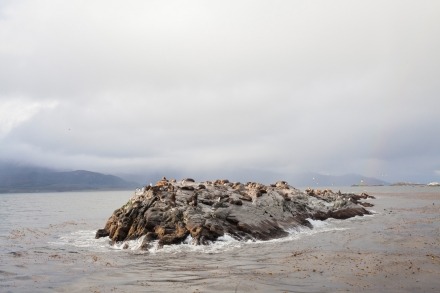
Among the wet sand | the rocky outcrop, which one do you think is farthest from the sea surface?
the rocky outcrop

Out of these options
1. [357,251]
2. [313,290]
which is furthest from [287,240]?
[313,290]

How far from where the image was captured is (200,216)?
136 ft

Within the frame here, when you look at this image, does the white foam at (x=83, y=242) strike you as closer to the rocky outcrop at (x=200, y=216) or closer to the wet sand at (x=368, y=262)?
the rocky outcrop at (x=200, y=216)

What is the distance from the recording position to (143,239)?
127 ft

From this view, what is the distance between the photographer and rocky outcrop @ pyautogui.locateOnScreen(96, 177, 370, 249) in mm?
39688

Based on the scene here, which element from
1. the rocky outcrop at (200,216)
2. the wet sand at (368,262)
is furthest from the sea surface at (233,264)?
the rocky outcrop at (200,216)

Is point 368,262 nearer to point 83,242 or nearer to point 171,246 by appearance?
point 171,246

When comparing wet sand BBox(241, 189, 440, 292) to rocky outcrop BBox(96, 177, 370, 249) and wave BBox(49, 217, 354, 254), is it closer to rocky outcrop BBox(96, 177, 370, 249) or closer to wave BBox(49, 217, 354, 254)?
wave BBox(49, 217, 354, 254)

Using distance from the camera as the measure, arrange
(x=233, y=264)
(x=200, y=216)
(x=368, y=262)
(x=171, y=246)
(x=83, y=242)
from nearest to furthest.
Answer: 1. (x=368, y=262)
2. (x=233, y=264)
3. (x=171, y=246)
4. (x=200, y=216)
5. (x=83, y=242)

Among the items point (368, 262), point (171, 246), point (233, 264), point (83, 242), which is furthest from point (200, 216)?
point (368, 262)

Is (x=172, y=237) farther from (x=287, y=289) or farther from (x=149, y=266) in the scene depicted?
(x=287, y=289)

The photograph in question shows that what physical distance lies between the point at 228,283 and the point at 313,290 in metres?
5.08

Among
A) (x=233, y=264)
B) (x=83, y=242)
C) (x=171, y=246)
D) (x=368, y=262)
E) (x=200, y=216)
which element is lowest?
(x=83, y=242)

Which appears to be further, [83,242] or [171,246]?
[83,242]
